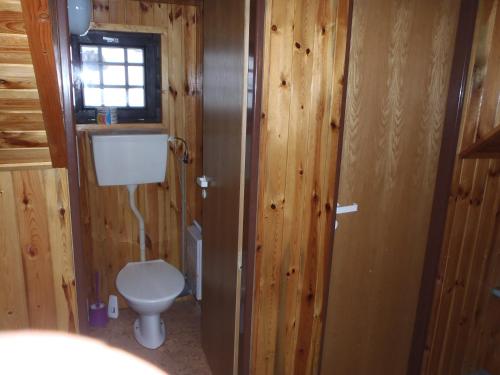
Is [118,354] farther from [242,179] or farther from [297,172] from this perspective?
[297,172]

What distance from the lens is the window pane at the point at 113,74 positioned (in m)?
2.42

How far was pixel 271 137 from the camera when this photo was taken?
1438 millimetres

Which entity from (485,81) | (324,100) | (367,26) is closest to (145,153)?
(324,100)

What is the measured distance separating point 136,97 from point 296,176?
1458mm

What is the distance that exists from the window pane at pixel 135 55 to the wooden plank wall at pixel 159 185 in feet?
0.46

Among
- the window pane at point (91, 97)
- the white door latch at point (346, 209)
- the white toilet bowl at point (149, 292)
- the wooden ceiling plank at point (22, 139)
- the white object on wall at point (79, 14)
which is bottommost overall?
the white toilet bowl at point (149, 292)

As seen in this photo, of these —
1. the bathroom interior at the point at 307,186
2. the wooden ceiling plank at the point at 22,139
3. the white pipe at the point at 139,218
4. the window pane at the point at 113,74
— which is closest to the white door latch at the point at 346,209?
the bathroom interior at the point at 307,186

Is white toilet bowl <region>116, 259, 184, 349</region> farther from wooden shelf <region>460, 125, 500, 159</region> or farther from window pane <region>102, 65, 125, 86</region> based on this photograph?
wooden shelf <region>460, 125, 500, 159</region>

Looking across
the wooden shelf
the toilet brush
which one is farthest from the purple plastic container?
the wooden shelf

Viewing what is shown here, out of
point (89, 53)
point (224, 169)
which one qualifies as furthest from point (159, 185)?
point (224, 169)

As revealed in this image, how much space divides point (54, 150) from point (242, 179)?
2.22 feet

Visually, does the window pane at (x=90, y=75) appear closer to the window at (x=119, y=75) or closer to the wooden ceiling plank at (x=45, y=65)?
the window at (x=119, y=75)

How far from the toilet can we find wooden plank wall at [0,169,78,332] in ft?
2.01

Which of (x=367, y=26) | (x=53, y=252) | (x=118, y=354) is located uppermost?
(x=367, y=26)
